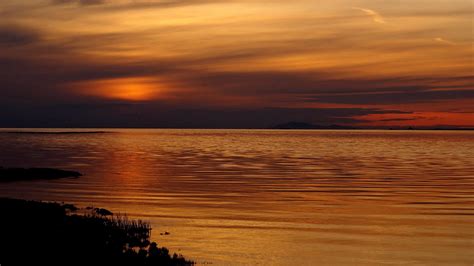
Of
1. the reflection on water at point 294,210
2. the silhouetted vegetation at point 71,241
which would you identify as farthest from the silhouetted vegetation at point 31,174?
the silhouetted vegetation at point 71,241

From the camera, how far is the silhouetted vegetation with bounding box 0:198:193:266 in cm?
1891

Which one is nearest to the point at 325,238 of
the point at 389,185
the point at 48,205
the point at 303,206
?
the point at 303,206

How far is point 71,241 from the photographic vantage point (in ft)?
70.6

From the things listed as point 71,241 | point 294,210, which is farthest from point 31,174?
point 71,241

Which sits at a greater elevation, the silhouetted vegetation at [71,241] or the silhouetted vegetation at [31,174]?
the silhouetted vegetation at [71,241]

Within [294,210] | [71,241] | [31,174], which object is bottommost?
[31,174]

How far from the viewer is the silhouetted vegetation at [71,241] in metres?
18.9

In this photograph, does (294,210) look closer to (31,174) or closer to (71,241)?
(71,241)

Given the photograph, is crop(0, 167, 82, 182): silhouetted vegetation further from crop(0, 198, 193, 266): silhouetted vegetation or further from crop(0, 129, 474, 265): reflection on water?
crop(0, 198, 193, 266): silhouetted vegetation

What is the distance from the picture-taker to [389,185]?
5212 cm

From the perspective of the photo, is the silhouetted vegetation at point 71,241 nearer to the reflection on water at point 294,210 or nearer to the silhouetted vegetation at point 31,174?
the reflection on water at point 294,210

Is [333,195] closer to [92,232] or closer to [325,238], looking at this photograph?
[325,238]

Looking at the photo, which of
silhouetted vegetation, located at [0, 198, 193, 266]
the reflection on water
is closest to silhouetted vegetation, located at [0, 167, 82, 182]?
the reflection on water

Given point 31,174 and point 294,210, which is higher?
point 294,210
